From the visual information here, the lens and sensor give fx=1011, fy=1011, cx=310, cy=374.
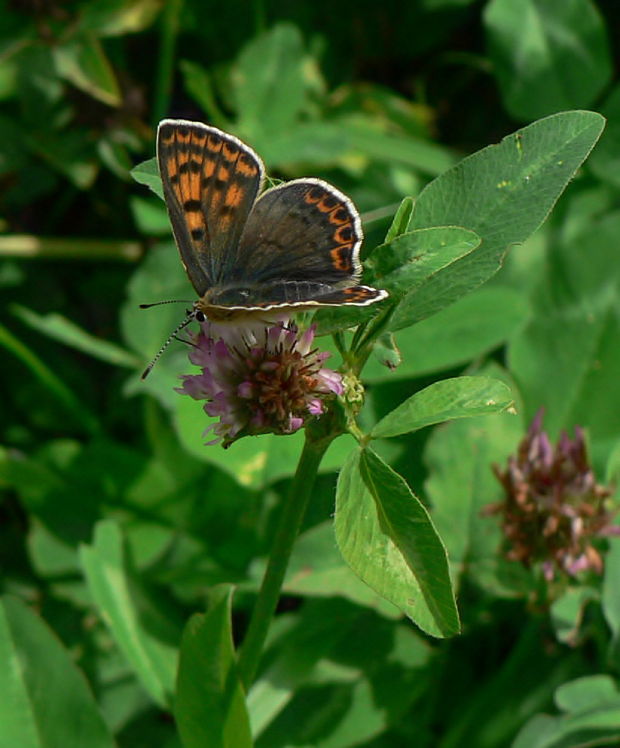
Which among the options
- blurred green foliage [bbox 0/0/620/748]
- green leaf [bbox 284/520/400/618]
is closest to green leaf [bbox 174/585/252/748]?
blurred green foliage [bbox 0/0/620/748]

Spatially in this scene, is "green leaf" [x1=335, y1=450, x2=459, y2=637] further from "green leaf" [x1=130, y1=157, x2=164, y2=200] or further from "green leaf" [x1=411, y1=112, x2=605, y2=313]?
"green leaf" [x1=130, y1=157, x2=164, y2=200]

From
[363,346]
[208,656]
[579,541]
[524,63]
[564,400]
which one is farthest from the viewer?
[524,63]

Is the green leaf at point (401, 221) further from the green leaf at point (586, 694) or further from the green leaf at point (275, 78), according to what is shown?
the green leaf at point (275, 78)

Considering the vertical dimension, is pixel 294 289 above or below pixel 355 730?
above

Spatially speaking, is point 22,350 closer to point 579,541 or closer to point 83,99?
point 83,99

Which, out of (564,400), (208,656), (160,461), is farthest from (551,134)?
(160,461)

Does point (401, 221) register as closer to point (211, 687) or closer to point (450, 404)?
point (450, 404)
